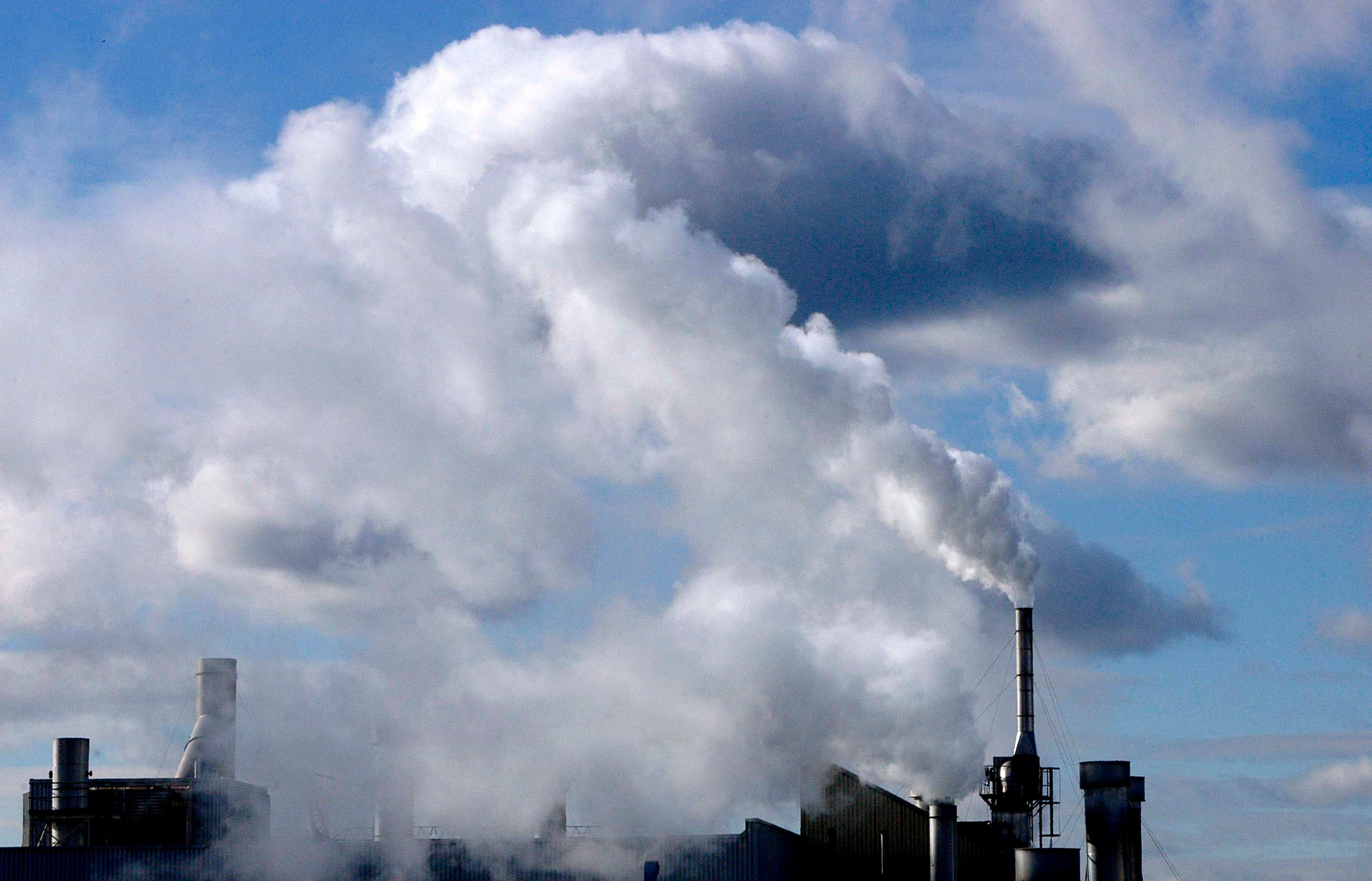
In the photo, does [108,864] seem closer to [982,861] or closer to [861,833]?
[861,833]

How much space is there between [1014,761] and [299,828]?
90.2ft

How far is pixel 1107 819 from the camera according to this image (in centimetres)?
6569

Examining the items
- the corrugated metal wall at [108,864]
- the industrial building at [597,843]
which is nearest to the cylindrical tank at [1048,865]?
the industrial building at [597,843]

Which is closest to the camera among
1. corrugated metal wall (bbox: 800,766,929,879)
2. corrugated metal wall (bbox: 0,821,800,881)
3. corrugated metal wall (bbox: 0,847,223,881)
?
corrugated metal wall (bbox: 0,821,800,881)

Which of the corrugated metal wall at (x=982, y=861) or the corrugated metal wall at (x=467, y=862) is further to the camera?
the corrugated metal wall at (x=982, y=861)

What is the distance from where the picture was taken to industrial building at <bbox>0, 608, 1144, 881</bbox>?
6191cm

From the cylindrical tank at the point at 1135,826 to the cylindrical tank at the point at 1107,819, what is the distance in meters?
0.17

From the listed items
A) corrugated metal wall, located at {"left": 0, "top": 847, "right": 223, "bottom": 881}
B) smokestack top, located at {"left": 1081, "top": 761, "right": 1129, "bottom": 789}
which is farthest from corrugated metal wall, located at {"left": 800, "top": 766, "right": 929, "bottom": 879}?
corrugated metal wall, located at {"left": 0, "top": 847, "right": 223, "bottom": 881}

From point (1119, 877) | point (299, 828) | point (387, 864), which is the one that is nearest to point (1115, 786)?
point (1119, 877)

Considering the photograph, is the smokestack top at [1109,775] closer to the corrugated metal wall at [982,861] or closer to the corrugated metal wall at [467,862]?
the corrugated metal wall at [982,861]

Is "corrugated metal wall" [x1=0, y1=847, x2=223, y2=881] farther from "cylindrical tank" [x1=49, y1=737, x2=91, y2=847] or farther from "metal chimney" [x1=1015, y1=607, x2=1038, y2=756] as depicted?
"metal chimney" [x1=1015, y1=607, x2=1038, y2=756]

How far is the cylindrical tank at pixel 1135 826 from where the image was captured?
2579 inches

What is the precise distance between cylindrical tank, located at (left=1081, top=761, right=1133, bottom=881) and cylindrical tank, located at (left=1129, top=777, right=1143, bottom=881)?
0.17 metres

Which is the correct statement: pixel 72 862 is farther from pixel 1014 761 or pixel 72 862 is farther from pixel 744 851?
pixel 1014 761
